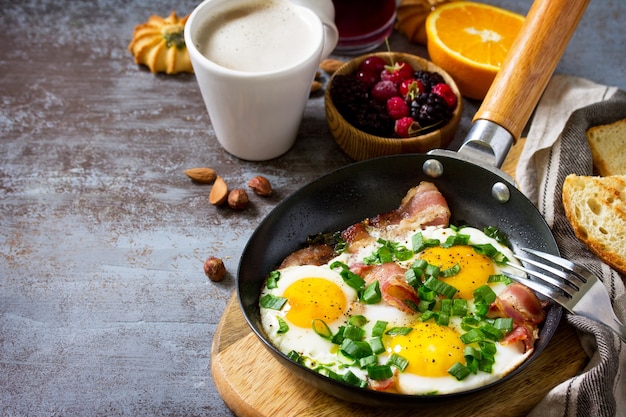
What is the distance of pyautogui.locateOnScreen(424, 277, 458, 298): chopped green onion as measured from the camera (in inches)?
103

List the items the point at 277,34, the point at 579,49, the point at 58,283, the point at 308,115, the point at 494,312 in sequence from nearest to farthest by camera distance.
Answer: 1. the point at 494,312
2. the point at 58,283
3. the point at 277,34
4. the point at 308,115
5. the point at 579,49

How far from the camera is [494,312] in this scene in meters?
2.58

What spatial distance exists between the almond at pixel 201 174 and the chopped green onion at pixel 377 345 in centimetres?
137

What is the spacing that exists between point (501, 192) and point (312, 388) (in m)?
1.15

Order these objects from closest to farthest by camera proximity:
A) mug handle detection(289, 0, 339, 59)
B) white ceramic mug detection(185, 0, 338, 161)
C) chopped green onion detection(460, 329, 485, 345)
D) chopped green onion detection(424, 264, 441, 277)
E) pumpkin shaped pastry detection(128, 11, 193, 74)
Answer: chopped green onion detection(460, 329, 485, 345)
chopped green onion detection(424, 264, 441, 277)
white ceramic mug detection(185, 0, 338, 161)
mug handle detection(289, 0, 339, 59)
pumpkin shaped pastry detection(128, 11, 193, 74)

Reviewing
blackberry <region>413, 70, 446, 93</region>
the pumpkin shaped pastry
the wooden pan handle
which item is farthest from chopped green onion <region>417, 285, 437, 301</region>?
the pumpkin shaped pastry

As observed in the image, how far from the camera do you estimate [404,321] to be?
2553 mm

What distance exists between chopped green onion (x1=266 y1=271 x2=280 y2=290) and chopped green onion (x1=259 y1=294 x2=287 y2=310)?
5cm

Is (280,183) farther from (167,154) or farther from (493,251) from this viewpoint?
(493,251)

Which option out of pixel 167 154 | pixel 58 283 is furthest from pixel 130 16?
pixel 58 283

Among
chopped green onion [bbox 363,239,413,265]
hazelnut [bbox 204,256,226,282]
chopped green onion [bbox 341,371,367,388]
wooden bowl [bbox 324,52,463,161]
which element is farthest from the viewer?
wooden bowl [bbox 324,52,463,161]

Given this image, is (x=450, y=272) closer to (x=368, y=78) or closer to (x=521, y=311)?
(x=521, y=311)

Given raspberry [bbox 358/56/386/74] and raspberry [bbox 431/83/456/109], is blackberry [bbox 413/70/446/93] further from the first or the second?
raspberry [bbox 358/56/386/74]

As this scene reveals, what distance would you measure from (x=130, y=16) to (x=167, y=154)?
49.4 inches
